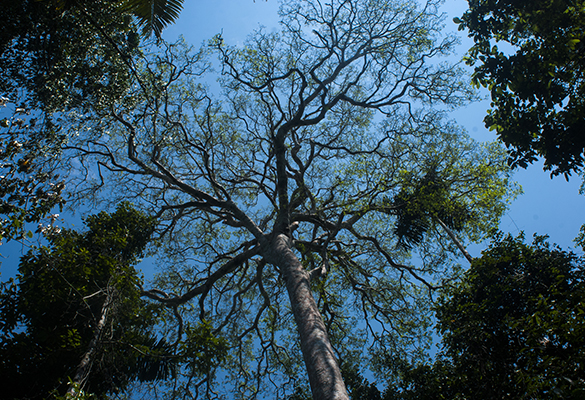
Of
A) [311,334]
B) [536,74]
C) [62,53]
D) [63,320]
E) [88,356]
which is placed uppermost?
[62,53]

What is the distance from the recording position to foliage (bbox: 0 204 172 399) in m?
4.47

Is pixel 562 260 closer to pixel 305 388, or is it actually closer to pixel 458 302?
pixel 458 302

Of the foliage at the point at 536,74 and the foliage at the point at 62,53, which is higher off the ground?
the foliage at the point at 62,53

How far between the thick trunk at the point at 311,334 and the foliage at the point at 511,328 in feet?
4.95

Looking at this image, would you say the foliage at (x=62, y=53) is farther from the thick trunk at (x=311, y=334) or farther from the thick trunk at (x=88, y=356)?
the thick trunk at (x=311, y=334)

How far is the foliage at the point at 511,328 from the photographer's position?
2.65 metres

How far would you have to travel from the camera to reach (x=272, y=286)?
35.8ft

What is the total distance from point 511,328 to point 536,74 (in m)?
3.34

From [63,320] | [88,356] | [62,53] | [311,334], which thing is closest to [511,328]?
[311,334]

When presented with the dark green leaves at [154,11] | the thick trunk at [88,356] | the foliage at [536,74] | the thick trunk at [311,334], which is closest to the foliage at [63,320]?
the thick trunk at [88,356]

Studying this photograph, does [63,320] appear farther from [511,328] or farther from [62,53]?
[511,328]

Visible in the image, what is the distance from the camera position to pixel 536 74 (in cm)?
387

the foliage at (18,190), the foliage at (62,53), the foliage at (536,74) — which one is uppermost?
the foliage at (62,53)

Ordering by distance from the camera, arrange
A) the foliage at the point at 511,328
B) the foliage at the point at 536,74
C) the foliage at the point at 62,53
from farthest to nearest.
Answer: the foliage at the point at 62,53 < the foliage at the point at 536,74 < the foliage at the point at 511,328
